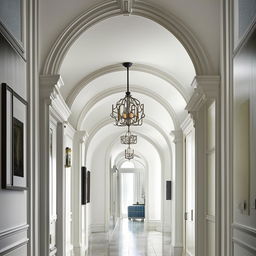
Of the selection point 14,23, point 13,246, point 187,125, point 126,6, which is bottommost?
point 13,246

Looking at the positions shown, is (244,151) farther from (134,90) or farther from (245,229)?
(134,90)

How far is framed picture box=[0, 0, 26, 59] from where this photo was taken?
3838 mm

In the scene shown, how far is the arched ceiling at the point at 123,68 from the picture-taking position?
767 centimetres

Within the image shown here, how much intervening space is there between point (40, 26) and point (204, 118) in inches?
103

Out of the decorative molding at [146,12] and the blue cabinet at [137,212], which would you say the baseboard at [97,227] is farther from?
the decorative molding at [146,12]

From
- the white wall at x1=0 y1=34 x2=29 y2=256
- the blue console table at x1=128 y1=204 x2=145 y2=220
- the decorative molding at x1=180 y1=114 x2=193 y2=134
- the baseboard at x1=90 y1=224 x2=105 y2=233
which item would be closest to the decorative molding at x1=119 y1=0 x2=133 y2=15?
the white wall at x1=0 y1=34 x2=29 y2=256

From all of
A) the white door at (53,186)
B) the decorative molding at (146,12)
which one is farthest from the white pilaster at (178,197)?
the decorative molding at (146,12)

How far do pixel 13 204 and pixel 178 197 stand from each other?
7023 millimetres

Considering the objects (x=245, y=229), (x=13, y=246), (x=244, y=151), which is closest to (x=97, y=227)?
(x=13, y=246)

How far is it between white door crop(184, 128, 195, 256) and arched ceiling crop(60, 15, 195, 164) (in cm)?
81

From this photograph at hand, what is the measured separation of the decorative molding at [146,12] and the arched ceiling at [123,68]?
4.13 ft

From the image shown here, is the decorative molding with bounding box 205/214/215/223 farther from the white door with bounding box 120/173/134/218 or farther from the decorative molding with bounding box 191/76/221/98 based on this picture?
the white door with bounding box 120/173/134/218

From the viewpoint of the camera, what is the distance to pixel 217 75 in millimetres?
5664

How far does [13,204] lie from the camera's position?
13.9 ft
